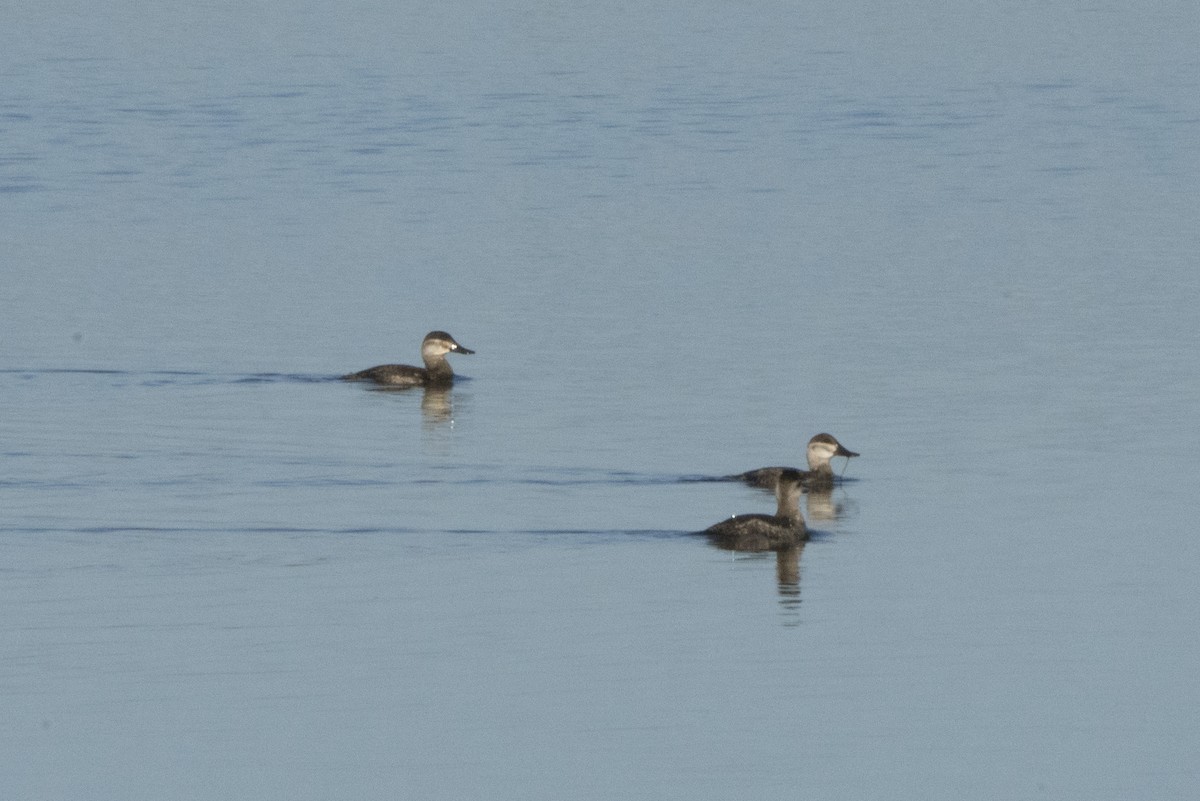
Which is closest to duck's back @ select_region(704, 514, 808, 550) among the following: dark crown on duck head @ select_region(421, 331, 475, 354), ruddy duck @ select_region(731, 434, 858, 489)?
ruddy duck @ select_region(731, 434, 858, 489)

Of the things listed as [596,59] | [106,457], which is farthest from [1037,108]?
[106,457]

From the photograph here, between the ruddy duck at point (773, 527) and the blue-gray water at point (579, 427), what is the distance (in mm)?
199

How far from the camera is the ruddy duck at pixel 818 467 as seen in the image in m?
20.9

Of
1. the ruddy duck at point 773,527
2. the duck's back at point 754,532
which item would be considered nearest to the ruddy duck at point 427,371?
the ruddy duck at point 773,527

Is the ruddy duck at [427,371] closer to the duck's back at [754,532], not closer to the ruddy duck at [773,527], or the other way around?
the ruddy duck at [773,527]

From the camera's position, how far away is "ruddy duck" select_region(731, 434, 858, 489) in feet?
68.6

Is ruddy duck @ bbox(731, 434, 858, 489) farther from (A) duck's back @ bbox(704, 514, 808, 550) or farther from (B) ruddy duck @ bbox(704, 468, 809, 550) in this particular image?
(A) duck's back @ bbox(704, 514, 808, 550)

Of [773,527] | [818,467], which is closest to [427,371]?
[818,467]

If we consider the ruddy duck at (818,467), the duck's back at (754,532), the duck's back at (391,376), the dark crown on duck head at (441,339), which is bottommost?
the duck's back at (754,532)

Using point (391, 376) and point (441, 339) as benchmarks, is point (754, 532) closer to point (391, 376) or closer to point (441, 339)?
point (391, 376)

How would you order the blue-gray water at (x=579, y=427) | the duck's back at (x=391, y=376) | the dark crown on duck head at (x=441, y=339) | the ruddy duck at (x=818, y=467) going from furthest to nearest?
1. the dark crown on duck head at (x=441, y=339)
2. the duck's back at (x=391, y=376)
3. the ruddy duck at (x=818, y=467)
4. the blue-gray water at (x=579, y=427)

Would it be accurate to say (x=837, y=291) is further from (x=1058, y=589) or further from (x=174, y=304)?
(x=1058, y=589)

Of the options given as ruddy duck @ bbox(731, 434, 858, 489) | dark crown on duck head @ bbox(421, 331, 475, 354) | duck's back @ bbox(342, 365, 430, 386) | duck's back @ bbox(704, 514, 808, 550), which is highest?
dark crown on duck head @ bbox(421, 331, 475, 354)

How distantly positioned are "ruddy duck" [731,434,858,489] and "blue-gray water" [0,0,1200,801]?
170mm
